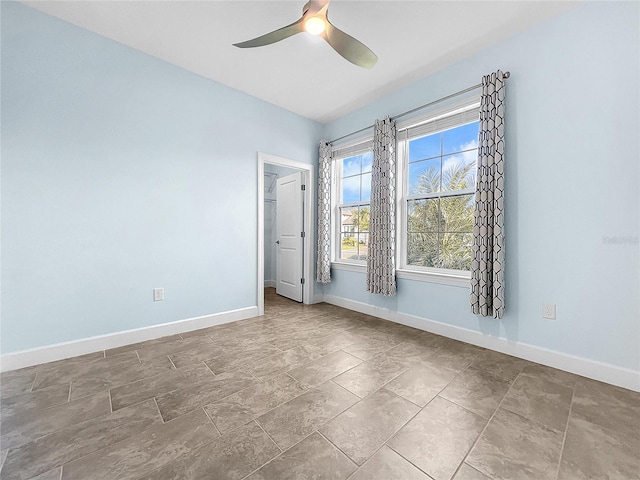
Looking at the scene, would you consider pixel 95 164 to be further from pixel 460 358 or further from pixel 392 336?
pixel 460 358

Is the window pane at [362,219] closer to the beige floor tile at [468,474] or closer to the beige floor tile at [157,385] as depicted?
the beige floor tile at [157,385]

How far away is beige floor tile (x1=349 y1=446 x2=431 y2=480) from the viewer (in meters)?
1.15

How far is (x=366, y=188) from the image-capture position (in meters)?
3.82

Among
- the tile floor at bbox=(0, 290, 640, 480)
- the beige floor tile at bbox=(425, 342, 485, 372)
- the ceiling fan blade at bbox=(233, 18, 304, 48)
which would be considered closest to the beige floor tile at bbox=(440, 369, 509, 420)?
the tile floor at bbox=(0, 290, 640, 480)

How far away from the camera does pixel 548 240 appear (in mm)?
2197

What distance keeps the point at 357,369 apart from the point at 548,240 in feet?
6.17

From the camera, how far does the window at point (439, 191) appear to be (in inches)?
109

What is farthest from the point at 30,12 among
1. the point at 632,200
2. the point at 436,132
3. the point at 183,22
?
the point at 632,200

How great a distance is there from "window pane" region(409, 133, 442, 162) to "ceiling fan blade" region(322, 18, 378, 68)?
4.27 feet

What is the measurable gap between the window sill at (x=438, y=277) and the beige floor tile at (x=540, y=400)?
0.92m

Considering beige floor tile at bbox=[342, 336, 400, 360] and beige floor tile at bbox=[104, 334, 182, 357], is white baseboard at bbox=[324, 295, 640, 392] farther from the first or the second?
beige floor tile at bbox=[104, 334, 182, 357]

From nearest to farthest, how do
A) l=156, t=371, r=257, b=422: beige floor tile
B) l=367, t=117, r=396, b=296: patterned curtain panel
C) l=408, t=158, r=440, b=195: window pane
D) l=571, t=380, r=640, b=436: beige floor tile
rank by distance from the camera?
l=571, t=380, r=640, b=436: beige floor tile
l=156, t=371, r=257, b=422: beige floor tile
l=408, t=158, r=440, b=195: window pane
l=367, t=117, r=396, b=296: patterned curtain panel

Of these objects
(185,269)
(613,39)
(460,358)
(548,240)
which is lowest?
(460,358)

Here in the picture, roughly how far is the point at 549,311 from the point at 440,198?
1408 mm
